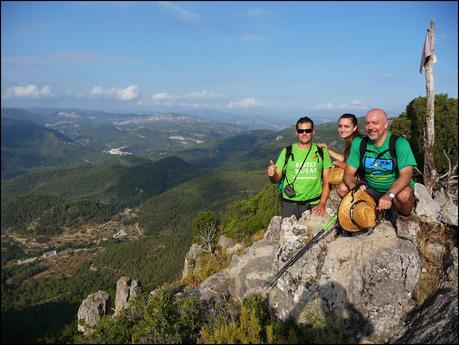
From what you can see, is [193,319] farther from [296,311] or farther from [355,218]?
[355,218]

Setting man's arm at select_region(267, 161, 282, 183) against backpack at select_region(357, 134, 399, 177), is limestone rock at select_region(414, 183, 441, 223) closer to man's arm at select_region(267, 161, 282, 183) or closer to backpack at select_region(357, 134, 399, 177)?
backpack at select_region(357, 134, 399, 177)

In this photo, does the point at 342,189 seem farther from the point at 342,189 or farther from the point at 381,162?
the point at 381,162

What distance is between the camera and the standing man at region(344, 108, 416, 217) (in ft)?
20.1

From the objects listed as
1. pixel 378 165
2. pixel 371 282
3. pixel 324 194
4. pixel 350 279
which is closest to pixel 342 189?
pixel 324 194

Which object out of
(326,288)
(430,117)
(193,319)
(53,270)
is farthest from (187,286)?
(53,270)

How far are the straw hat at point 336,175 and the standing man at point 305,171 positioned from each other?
23cm

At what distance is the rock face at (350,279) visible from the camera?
5.72 metres

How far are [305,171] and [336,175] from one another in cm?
85

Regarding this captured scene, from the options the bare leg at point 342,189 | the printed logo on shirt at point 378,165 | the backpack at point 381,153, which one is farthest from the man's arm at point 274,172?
the printed logo on shirt at point 378,165

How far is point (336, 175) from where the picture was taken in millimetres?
7977

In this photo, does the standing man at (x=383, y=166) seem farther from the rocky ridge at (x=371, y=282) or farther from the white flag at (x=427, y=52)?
the white flag at (x=427, y=52)

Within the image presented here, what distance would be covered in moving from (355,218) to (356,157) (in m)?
1.29

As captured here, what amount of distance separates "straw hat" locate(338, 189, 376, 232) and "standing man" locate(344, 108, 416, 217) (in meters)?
0.17

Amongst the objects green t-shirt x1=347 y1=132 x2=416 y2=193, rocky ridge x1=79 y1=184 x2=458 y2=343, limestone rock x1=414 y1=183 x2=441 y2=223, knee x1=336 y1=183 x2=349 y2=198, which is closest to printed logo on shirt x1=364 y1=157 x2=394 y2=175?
green t-shirt x1=347 y1=132 x2=416 y2=193
